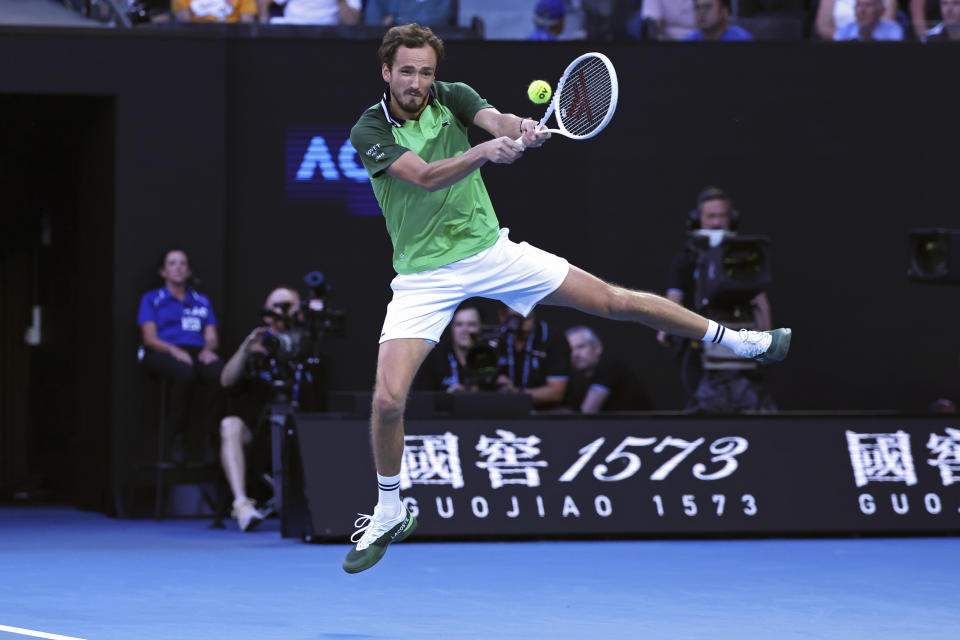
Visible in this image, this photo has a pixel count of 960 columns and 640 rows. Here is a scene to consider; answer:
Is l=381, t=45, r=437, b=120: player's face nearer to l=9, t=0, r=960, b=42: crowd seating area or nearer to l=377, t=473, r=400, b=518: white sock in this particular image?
l=377, t=473, r=400, b=518: white sock

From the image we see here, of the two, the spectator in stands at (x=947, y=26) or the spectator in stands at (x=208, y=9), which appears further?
the spectator in stands at (x=947, y=26)

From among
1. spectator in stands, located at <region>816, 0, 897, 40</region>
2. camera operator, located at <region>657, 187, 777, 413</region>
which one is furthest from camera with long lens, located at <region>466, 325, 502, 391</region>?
spectator in stands, located at <region>816, 0, 897, 40</region>

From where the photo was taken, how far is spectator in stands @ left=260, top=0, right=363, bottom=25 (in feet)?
35.9

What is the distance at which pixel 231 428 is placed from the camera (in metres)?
9.89

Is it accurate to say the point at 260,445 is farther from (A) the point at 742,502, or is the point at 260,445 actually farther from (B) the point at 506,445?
(A) the point at 742,502

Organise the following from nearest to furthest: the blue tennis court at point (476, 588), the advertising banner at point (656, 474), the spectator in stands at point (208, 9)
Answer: the blue tennis court at point (476, 588) → the advertising banner at point (656, 474) → the spectator in stands at point (208, 9)

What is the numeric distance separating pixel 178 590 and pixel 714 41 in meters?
6.13

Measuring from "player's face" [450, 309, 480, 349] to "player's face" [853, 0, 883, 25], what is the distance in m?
3.61

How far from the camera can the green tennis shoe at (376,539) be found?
6.13 m

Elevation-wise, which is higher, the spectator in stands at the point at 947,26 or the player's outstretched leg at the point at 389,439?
the spectator in stands at the point at 947,26

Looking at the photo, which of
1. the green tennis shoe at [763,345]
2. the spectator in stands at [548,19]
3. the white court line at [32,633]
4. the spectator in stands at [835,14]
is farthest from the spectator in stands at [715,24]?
the white court line at [32,633]

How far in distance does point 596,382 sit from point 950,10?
12.2 ft

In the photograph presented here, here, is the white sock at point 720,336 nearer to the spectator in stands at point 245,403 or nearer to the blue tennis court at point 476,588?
the blue tennis court at point 476,588

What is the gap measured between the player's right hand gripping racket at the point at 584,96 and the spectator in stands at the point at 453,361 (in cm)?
453
